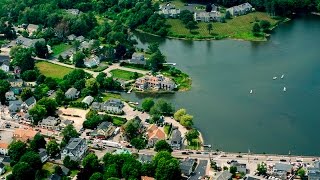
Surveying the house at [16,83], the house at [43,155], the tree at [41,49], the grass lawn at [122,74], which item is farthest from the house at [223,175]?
the tree at [41,49]

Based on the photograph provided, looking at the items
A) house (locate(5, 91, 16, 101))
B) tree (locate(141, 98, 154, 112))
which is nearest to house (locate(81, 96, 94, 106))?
tree (locate(141, 98, 154, 112))

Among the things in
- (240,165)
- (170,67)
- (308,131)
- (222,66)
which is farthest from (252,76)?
(240,165)

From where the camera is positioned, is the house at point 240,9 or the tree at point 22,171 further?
the house at point 240,9

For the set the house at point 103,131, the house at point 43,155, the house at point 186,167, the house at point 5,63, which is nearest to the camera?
the house at point 186,167

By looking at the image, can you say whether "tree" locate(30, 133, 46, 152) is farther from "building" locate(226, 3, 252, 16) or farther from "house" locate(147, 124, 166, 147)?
"building" locate(226, 3, 252, 16)

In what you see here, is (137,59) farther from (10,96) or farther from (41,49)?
(10,96)

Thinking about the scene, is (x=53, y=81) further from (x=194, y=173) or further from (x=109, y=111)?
(x=194, y=173)

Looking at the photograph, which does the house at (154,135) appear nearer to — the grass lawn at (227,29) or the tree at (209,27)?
the grass lawn at (227,29)

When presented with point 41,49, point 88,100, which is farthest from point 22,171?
point 41,49
